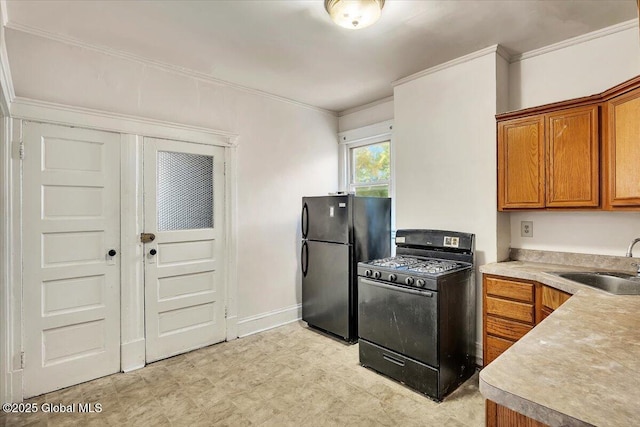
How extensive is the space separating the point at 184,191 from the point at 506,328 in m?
2.96

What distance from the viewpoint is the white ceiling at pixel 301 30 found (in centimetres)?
214

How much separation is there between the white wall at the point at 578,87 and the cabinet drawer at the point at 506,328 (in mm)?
757

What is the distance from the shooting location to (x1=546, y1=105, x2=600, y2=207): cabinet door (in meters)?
2.26

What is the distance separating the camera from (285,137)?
3.90 metres

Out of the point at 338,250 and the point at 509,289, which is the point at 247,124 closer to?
the point at 338,250

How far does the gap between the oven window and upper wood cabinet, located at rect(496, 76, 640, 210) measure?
5.02 ft

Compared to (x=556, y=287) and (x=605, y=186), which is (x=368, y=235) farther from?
(x=605, y=186)

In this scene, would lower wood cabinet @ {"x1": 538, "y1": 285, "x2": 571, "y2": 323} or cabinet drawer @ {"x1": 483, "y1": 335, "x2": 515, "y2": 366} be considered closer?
lower wood cabinet @ {"x1": 538, "y1": 285, "x2": 571, "y2": 323}

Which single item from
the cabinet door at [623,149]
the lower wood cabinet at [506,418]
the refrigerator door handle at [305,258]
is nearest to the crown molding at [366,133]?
the refrigerator door handle at [305,258]

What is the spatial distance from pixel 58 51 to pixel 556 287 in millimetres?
3890

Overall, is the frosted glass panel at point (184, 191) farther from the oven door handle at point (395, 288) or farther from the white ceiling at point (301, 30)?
the oven door handle at point (395, 288)

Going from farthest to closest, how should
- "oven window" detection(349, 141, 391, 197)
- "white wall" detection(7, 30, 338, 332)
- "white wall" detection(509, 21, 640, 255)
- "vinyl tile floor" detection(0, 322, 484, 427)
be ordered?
"oven window" detection(349, 141, 391, 197)
"white wall" detection(7, 30, 338, 332)
"white wall" detection(509, 21, 640, 255)
"vinyl tile floor" detection(0, 322, 484, 427)

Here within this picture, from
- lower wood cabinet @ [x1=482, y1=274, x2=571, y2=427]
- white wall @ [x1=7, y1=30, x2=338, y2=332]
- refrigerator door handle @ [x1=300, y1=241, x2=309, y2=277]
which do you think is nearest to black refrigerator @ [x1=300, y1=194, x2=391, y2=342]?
refrigerator door handle @ [x1=300, y1=241, x2=309, y2=277]

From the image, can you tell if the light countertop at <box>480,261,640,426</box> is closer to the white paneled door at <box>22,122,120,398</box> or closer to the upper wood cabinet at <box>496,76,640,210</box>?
the upper wood cabinet at <box>496,76,640,210</box>
